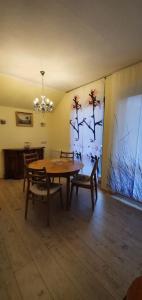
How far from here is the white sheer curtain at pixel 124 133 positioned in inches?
99.6

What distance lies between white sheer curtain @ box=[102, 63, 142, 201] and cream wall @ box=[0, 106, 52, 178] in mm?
2355

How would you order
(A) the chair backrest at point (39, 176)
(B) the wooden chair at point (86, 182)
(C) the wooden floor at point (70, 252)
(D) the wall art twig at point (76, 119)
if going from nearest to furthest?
(C) the wooden floor at point (70, 252) → (A) the chair backrest at point (39, 176) → (B) the wooden chair at point (86, 182) → (D) the wall art twig at point (76, 119)

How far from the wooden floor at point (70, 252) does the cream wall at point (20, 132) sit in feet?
6.80

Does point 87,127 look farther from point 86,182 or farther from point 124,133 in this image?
point 86,182

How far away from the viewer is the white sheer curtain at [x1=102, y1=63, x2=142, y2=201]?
8.30 feet

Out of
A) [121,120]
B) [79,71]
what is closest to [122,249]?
[121,120]

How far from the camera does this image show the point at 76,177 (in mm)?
2754

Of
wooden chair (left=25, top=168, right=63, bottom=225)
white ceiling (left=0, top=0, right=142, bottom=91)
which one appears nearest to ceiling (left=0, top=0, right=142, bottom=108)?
white ceiling (left=0, top=0, right=142, bottom=91)

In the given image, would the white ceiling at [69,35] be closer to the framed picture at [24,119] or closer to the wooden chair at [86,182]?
the framed picture at [24,119]

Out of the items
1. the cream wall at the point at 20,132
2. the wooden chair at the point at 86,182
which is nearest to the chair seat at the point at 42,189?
the wooden chair at the point at 86,182

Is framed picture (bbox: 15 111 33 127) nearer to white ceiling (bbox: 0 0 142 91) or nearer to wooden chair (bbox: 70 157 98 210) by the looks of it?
white ceiling (bbox: 0 0 142 91)

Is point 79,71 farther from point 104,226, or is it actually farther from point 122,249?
point 122,249

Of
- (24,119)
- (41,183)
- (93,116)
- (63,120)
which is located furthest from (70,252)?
(24,119)

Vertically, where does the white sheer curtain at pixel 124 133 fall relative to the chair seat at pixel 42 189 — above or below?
above
